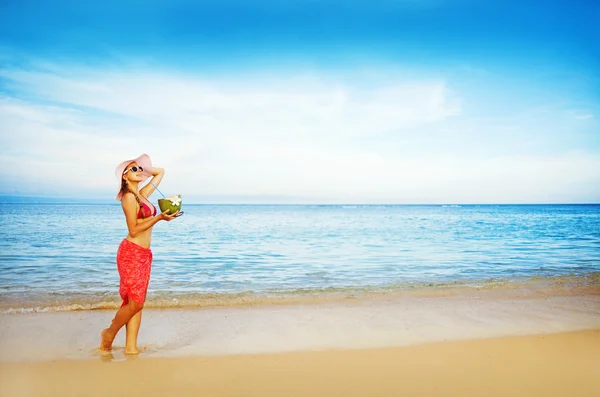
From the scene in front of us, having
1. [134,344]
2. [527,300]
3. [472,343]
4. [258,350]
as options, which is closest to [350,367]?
[258,350]

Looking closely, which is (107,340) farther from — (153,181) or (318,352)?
(318,352)

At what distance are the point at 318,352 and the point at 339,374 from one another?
0.70 meters

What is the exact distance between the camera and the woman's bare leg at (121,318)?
4.71 meters

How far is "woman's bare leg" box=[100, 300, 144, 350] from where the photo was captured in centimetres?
471

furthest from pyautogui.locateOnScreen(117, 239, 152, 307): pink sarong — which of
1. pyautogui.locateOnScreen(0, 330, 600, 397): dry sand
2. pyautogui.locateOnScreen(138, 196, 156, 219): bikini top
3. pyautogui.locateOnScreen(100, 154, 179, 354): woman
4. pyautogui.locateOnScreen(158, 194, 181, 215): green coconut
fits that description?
pyautogui.locateOnScreen(0, 330, 600, 397): dry sand

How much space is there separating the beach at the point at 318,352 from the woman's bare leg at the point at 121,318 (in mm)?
126

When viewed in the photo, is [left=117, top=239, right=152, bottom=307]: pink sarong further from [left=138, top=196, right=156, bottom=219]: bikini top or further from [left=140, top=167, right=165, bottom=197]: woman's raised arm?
[left=140, top=167, right=165, bottom=197]: woman's raised arm

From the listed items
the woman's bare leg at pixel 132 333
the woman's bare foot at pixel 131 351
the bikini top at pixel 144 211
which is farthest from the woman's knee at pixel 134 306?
the bikini top at pixel 144 211

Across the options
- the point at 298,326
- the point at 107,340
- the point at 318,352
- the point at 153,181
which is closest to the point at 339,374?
the point at 318,352

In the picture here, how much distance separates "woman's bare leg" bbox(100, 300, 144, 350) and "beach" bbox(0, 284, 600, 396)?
13 centimetres

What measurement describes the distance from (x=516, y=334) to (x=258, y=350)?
3.34m

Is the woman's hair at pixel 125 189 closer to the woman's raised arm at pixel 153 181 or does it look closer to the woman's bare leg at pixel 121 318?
the woman's raised arm at pixel 153 181

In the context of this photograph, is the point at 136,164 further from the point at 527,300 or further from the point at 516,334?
the point at 527,300

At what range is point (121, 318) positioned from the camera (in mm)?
4777
